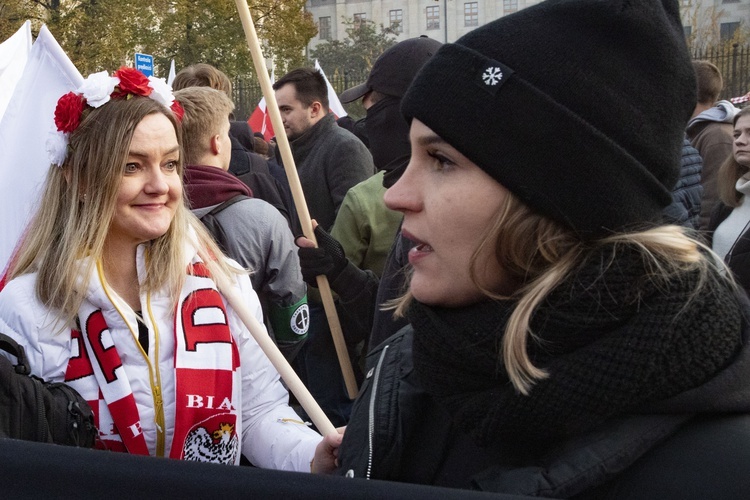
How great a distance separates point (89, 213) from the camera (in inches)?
93.0

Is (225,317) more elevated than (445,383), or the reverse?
(445,383)

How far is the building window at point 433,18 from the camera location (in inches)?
2366

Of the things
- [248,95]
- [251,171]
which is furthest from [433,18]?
[251,171]

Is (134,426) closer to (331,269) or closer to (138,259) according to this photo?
(138,259)

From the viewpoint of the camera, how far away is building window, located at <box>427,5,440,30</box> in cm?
6009

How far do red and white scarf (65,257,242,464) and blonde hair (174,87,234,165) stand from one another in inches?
59.8

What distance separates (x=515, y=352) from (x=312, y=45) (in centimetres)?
6421

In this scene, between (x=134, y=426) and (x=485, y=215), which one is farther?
(x=134, y=426)

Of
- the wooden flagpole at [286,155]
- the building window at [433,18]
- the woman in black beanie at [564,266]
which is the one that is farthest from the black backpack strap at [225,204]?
the building window at [433,18]

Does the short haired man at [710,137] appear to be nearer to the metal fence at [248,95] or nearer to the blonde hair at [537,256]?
the blonde hair at [537,256]

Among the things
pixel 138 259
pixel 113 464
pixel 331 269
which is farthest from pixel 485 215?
pixel 331 269

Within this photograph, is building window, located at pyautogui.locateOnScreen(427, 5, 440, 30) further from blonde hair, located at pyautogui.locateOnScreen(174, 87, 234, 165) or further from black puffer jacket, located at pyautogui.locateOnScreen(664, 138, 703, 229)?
blonde hair, located at pyautogui.locateOnScreen(174, 87, 234, 165)

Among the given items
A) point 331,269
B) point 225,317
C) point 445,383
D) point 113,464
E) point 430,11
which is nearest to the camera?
point 113,464

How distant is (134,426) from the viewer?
2.14m
